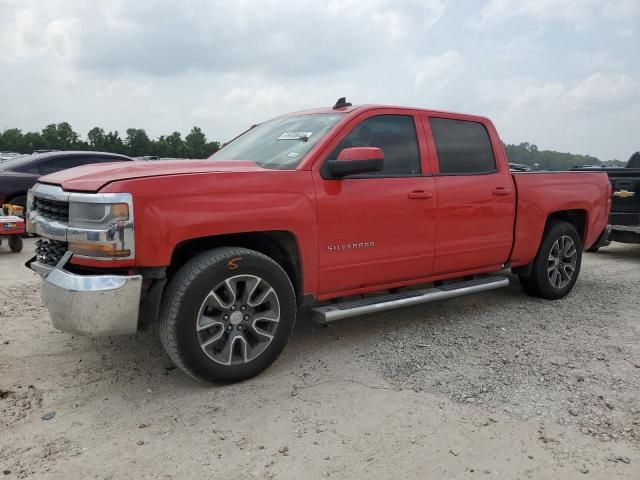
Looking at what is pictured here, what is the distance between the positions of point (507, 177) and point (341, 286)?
217 centimetres

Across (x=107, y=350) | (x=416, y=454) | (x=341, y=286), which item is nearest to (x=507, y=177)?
(x=341, y=286)

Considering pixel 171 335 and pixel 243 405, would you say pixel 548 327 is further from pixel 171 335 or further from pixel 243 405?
pixel 171 335

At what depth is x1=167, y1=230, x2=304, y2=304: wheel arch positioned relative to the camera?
3.51 m

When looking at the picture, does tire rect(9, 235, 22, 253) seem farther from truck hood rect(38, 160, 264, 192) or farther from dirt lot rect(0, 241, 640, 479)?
truck hood rect(38, 160, 264, 192)

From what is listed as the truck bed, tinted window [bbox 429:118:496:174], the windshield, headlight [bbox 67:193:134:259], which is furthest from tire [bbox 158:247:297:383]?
the truck bed

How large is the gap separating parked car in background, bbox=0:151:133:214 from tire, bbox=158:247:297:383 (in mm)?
6657

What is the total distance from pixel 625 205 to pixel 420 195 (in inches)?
223

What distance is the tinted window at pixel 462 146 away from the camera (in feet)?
15.2

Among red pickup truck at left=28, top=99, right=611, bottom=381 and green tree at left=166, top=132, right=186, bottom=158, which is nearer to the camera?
red pickup truck at left=28, top=99, right=611, bottom=381

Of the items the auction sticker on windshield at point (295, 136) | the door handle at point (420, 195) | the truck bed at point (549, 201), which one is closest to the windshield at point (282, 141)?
the auction sticker on windshield at point (295, 136)

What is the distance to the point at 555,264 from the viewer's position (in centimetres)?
563

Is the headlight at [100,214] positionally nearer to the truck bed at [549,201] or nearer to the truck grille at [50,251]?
the truck grille at [50,251]

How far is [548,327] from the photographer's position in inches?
187

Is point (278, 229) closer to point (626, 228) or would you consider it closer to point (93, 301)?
point (93, 301)
